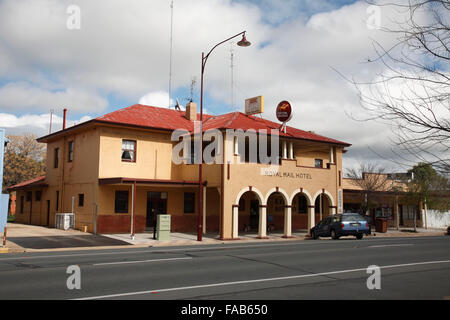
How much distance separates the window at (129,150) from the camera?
26.2 meters

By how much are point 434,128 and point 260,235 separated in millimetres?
19699

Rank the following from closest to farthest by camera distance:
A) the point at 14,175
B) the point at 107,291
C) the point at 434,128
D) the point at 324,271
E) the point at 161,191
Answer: the point at 434,128 → the point at 107,291 → the point at 324,271 → the point at 161,191 → the point at 14,175

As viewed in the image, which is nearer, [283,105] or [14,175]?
[283,105]

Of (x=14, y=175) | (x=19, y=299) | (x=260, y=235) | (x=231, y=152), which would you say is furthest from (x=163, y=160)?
(x=14, y=175)

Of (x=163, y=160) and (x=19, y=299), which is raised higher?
(x=163, y=160)

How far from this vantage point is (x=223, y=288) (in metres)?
8.76

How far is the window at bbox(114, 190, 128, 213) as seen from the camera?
25.5 m

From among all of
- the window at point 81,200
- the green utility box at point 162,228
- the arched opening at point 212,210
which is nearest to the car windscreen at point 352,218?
the arched opening at point 212,210

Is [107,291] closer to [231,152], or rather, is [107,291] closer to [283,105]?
[231,152]

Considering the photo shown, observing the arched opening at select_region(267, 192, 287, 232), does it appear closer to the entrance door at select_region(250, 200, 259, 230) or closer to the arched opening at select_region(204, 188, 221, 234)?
the entrance door at select_region(250, 200, 259, 230)

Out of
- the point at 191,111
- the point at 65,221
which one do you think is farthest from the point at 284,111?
the point at 65,221

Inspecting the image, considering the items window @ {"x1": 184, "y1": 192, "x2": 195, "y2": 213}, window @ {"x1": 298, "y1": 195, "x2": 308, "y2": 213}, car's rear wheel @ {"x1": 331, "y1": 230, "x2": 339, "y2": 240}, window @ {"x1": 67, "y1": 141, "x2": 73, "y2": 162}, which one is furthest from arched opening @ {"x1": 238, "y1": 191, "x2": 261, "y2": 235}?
window @ {"x1": 67, "y1": 141, "x2": 73, "y2": 162}

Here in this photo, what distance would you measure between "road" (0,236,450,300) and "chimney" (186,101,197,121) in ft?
59.5

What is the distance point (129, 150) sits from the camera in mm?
26391
